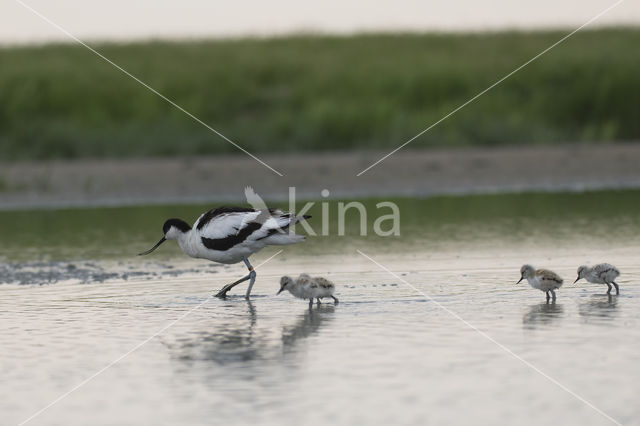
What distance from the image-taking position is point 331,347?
7.79 m

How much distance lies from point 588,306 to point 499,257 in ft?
9.76

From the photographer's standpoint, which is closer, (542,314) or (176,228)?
(542,314)

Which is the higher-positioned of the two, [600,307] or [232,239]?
[232,239]

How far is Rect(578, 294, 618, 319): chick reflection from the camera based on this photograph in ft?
28.6

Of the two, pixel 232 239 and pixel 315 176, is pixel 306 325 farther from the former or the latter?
pixel 315 176

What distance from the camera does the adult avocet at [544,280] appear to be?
30.8 feet

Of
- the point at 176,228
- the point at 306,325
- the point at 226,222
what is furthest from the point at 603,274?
Answer: the point at 176,228

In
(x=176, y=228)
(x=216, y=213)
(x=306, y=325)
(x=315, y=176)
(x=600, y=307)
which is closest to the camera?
(x=306, y=325)

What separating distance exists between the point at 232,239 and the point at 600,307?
10.9ft

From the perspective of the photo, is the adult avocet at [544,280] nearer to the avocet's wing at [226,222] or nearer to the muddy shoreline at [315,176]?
the avocet's wing at [226,222]

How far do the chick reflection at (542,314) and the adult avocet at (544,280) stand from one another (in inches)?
6.6

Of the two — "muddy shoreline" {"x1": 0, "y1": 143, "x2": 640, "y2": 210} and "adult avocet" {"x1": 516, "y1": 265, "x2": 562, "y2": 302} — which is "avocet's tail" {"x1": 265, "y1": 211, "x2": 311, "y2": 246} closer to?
"adult avocet" {"x1": 516, "y1": 265, "x2": 562, "y2": 302}

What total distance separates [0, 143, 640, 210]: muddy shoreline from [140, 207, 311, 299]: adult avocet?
8.74 meters

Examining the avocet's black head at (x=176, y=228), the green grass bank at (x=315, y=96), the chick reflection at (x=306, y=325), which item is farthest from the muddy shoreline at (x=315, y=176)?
the chick reflection at (x=306, y=325)
